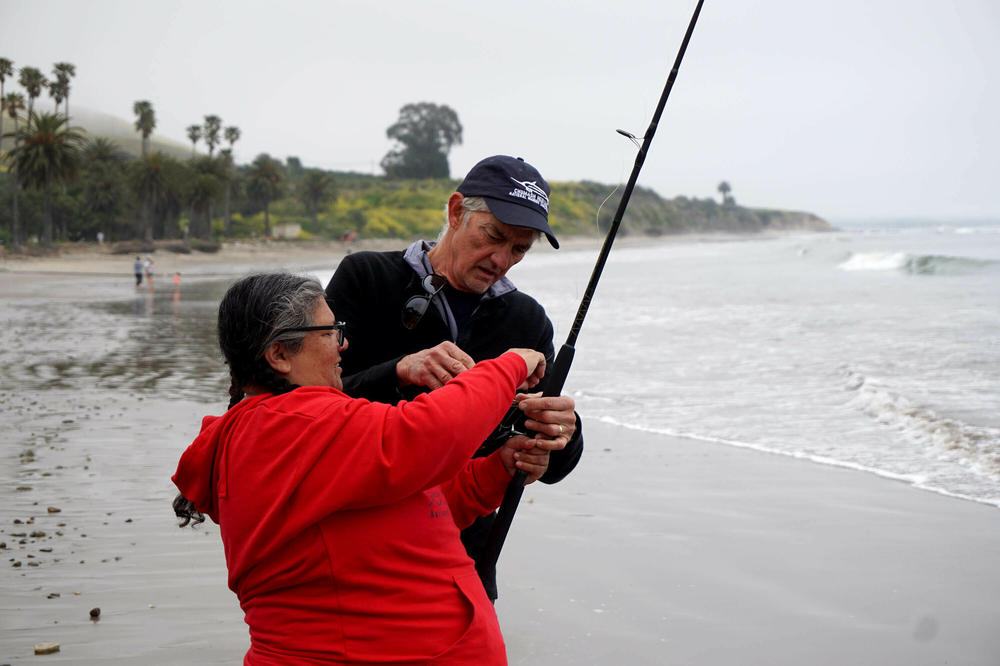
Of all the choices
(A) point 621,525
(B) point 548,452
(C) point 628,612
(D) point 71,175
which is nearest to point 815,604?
(C) point 628,612

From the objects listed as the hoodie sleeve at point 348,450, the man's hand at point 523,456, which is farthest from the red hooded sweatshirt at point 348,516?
the man's hand at point 523,456

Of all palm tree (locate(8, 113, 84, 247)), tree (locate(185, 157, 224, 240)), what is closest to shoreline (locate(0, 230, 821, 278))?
palm tree (locate(8, 113, 84, 247))

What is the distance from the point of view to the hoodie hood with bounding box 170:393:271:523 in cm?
163

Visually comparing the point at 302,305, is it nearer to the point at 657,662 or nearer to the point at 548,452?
the point at 548,452

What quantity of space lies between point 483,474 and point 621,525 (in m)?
3.18

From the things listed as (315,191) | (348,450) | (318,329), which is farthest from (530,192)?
(315,191)

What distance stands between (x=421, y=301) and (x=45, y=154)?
2063 inches

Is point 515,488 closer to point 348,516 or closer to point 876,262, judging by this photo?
point 348,516

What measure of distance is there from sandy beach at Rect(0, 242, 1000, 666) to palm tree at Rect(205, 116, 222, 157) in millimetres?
69808

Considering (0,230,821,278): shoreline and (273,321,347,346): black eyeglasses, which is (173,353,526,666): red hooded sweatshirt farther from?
(0,230,821,278): shoreline

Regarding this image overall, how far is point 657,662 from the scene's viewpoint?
3.43 meters

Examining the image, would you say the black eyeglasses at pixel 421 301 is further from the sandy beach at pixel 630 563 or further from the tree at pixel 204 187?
the tree at pixel 204 187

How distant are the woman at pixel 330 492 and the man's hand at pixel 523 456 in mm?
316

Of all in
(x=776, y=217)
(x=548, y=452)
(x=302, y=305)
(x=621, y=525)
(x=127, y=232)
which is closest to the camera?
(x=302, y=305)
